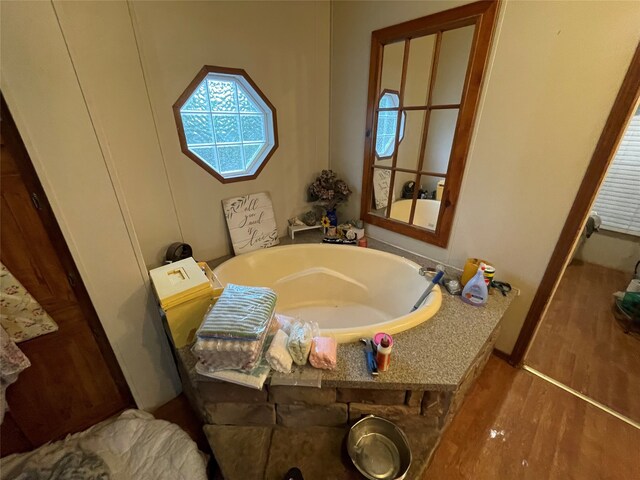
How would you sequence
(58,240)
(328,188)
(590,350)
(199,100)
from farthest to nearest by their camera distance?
(328,188), (590,350), (199,100), (58,240)

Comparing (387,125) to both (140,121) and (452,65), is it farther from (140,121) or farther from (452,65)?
(140,121)

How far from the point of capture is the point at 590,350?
1.71 m

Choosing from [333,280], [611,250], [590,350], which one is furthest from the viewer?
[611,250]

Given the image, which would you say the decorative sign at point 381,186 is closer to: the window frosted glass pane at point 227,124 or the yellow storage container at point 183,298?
the window frosted glass pane at point 227,124

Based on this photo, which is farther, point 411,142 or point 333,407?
point 411,142

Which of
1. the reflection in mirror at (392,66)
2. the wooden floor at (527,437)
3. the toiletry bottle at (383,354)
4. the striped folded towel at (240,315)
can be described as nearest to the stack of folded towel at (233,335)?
the striped folded towel at (240,315)

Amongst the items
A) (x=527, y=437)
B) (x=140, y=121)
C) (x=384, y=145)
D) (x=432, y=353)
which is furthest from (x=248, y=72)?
(x=527, y=437)

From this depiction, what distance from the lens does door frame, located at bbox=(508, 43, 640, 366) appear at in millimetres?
1007

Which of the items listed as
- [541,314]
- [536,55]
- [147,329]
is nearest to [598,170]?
[536,55]

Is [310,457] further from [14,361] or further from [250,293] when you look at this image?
[14,361]

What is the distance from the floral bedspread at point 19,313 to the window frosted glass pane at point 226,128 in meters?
1.15

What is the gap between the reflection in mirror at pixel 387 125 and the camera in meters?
1.71

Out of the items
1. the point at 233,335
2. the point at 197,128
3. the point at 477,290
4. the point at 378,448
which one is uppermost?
the point at 197,128

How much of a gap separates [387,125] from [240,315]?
1569 mm
